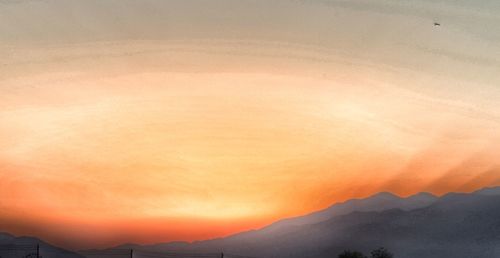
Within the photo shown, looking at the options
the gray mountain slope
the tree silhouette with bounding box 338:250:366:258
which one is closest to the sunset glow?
the gray mountain slope

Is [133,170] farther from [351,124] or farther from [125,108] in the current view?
[351,124]

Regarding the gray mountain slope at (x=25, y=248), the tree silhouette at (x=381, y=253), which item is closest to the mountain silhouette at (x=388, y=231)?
the tree silhouette at (x=381, y=253)

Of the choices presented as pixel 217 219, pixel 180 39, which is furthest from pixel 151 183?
pixel 180 39

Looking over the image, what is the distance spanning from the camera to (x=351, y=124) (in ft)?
28.3

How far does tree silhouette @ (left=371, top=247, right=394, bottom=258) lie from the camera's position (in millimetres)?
9492

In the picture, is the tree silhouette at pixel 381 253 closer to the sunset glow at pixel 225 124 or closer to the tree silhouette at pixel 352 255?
the tree silhouette at pixel 352 255

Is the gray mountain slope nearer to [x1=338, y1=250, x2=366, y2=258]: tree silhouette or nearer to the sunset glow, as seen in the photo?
the sunset glow

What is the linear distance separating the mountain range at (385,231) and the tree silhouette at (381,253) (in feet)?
0.39

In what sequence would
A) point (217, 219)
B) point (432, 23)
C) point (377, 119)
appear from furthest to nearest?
point (217, 219), point (377, 119), point (432, 23)

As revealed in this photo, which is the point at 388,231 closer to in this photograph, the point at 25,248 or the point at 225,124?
the point at 225,124

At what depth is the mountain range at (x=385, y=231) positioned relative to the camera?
959 cm

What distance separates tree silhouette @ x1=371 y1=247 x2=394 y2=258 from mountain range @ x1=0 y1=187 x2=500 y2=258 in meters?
0.12

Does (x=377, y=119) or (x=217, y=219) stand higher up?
(x=377, y=119)

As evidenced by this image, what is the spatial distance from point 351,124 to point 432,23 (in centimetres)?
207
